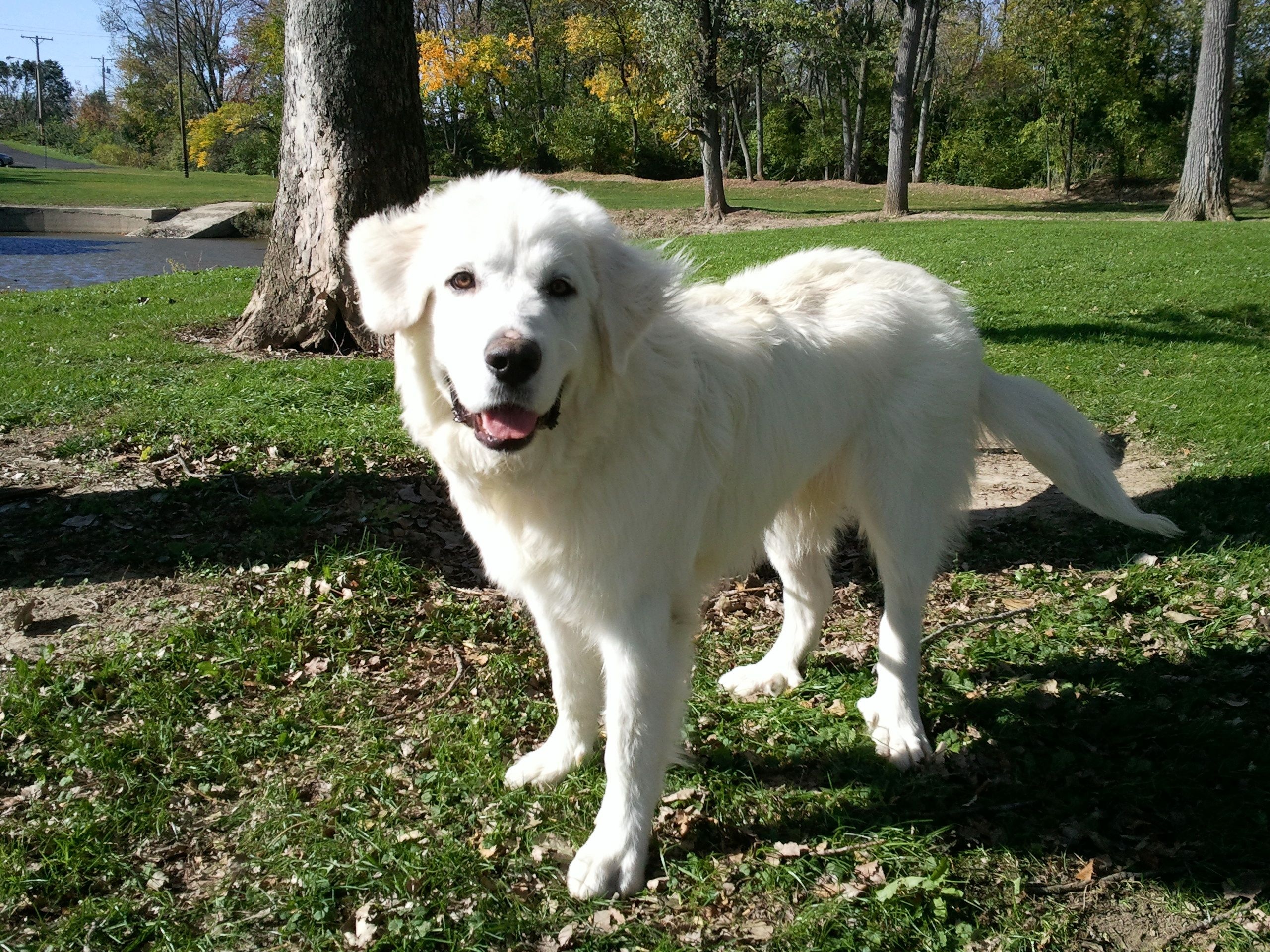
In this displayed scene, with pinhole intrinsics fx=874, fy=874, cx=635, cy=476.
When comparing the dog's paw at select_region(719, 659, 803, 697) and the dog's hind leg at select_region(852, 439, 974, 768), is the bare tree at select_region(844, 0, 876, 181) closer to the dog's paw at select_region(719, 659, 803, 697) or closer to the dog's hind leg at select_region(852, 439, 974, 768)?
the dog's hind leg at select_region(852, 439, 974, 768)

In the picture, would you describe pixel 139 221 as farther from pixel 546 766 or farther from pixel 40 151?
pixel 40 151

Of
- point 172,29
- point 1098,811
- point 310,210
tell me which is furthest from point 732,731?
point 172,29

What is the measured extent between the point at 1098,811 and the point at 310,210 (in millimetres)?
6658

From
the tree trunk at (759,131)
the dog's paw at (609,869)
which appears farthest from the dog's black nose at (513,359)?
the tree trunk at (759,131)

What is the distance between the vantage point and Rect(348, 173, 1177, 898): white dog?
99.1 inches

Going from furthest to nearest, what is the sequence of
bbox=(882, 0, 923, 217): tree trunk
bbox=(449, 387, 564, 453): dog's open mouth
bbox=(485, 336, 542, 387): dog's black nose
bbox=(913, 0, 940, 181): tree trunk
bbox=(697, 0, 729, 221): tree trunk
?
bbox=(913, 0, 940, 181): tree trunk < bbox=(882, 0, 923, 217): tree trunk < bbox=(697, 0, 729, 221): tree trunk < bbox=(449, 387, 564, 453): dog's open mouth < bbox=(485, 336, 542, 387): dog's black nose

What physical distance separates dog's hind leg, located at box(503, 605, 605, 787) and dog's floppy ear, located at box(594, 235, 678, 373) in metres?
1.14

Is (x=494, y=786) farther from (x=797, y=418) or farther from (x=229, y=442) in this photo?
(x=229, y=442)

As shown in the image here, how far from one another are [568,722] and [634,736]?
2.04 feet

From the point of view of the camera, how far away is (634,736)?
8.87ft

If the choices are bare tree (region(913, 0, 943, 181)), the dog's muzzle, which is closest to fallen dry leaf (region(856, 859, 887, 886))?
the dog's muzzle

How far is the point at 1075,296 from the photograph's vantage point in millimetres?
Answer: 11000

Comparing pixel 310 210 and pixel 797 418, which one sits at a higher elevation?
pixel 310 210

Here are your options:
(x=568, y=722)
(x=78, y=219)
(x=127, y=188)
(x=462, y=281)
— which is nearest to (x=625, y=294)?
(x=462, y=281)
